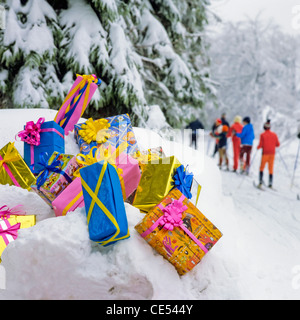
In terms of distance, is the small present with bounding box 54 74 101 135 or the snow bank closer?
the snow bank

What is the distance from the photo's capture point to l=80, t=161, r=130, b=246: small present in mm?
1444

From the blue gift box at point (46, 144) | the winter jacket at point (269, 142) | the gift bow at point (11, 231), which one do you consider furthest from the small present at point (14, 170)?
the winter jacket at point (269, 142)

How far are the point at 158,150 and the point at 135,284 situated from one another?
128 centimetres

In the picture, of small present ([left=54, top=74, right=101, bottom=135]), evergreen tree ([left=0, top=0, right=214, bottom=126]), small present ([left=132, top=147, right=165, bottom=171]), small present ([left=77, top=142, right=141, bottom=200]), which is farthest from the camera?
evergreen tree ([left=0, top=0, right=214, bottom=126])

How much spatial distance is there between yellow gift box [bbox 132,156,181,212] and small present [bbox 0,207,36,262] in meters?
0.76

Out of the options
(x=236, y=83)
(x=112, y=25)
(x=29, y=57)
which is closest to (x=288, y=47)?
(x=236, y=83)

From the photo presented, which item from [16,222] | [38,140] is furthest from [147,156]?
[16,222]

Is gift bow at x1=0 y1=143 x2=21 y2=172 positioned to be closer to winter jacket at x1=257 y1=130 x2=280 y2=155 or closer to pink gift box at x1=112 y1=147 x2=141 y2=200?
pink gift box at x1=112 y1=147 x2=141 y2=200

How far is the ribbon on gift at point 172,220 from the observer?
5.02 feet

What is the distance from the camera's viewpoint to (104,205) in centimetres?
149

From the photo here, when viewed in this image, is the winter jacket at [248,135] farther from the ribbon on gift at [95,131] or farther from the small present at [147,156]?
the ribbon on gift at [95,131]

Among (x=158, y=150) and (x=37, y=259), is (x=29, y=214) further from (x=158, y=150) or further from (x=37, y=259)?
(x=158, y=150)

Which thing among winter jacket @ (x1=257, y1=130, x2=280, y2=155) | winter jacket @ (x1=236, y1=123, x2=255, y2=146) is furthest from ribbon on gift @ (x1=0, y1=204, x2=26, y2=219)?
winter jacket @ (x1=236, y1=123, x2=255, y2=146)

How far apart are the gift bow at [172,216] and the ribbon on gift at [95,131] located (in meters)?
1.16
